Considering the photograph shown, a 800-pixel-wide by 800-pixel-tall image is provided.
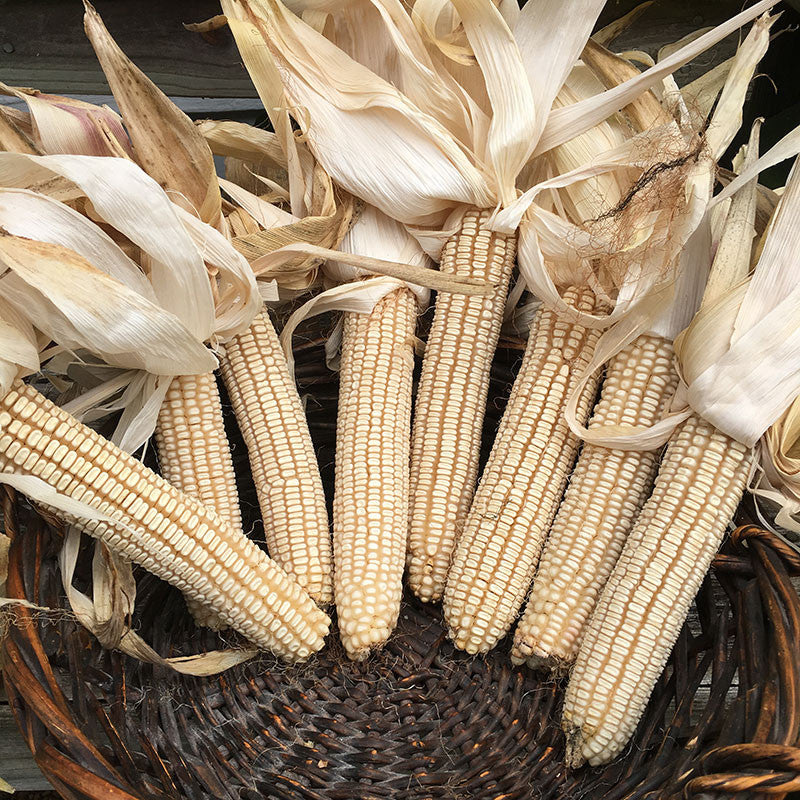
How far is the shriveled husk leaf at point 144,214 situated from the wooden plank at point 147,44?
0.90 m

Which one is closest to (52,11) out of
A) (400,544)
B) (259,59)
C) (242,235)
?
(259,59)

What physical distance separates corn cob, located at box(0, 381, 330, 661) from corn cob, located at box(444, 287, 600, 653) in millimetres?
215

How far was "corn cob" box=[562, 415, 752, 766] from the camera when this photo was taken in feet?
3.32

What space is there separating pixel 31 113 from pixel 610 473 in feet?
2.97

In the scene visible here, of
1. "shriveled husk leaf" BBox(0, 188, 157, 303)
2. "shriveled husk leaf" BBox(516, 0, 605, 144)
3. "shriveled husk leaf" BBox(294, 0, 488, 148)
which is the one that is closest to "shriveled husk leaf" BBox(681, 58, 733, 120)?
"shriveled husk leaf" BBox(516, 0, 605, 144)

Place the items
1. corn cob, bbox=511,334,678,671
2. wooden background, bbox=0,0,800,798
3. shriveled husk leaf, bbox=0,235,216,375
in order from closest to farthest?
shriveled husk leaf, bbox=0,235,216,375
corn cob, bbox=511,334,678,671
wooden background, bbox=0,0,800,798

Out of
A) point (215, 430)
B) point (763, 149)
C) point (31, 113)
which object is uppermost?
point (31, 113)

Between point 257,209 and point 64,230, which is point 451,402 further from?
point 64,230

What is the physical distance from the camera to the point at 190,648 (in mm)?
1228

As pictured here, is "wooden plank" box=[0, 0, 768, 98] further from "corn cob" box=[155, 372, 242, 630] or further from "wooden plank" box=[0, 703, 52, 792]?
"wooden plank" box=[0, 703, 52, 792]

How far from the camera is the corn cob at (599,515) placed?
1101 millimetres

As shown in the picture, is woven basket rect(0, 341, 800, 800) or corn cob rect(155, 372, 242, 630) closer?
woven basket rect(0, 341, 800, 800)

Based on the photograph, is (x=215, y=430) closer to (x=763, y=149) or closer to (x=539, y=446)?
(x=539, y=446)

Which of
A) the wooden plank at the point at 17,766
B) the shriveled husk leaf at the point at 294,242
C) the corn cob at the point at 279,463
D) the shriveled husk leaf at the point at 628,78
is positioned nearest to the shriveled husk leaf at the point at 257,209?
the shriveled husk leaf at the point at 294,242
